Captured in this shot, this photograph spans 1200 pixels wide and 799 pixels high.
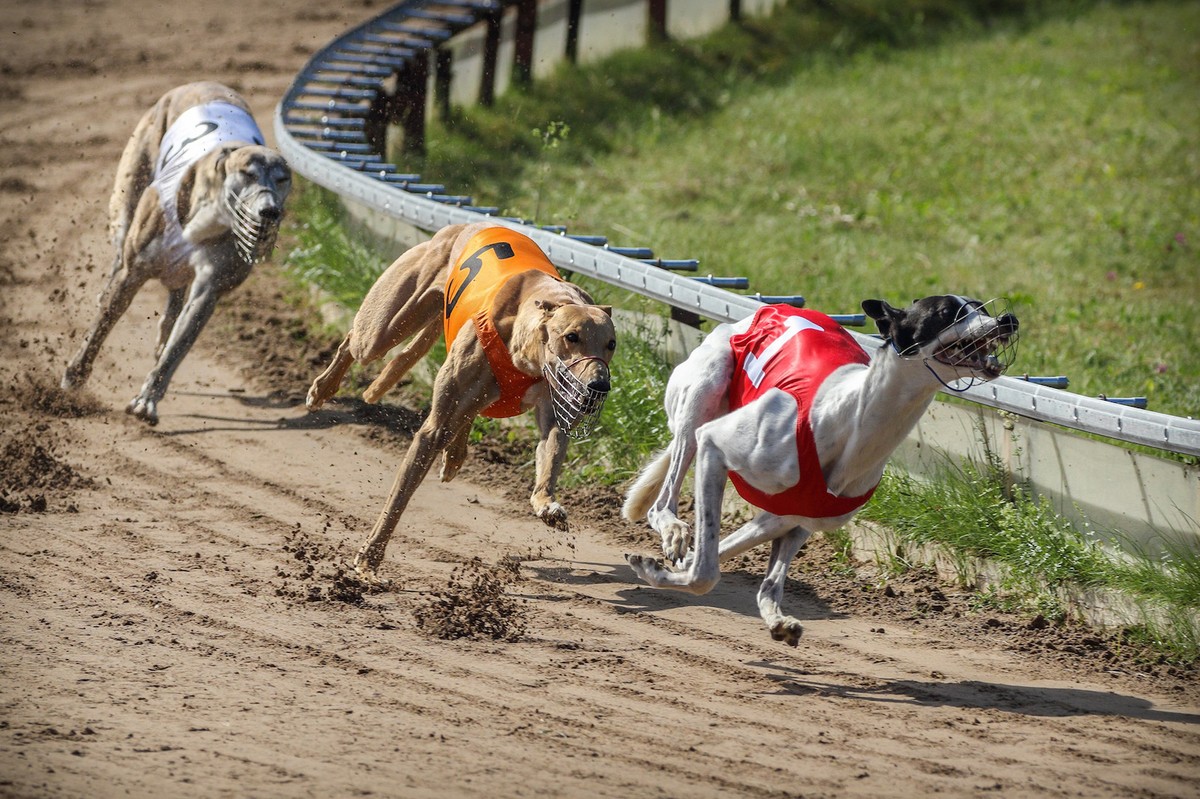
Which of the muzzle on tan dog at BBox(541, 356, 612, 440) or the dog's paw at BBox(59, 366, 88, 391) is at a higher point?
the muzzle on tan dog at BBox(541, 356, 612, 440)

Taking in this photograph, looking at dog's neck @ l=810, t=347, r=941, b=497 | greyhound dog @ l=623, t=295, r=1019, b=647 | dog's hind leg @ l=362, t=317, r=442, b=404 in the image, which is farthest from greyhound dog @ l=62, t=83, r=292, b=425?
dog's neck @ l=810, t=347, r=941, b=497

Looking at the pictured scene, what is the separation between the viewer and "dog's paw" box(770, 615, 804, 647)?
4.22 meters

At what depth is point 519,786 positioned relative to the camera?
3.41 m

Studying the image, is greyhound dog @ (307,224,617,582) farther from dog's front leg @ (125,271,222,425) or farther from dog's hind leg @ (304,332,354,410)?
dog's front leg @ (125,271,222,425)

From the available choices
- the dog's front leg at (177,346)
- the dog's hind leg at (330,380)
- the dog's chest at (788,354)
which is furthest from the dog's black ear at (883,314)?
the dog's front leg at (177,346)

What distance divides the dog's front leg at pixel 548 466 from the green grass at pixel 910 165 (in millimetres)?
2882

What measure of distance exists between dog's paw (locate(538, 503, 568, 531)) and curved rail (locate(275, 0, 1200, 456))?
1.36 meters

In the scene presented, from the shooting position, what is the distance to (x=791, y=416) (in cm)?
421

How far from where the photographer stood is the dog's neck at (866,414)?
3.94 m

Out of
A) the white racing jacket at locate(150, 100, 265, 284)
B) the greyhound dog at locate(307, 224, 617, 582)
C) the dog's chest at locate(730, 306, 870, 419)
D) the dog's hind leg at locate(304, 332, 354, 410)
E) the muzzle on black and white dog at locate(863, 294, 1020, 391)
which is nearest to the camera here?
the muzzle on black and white dog at locate(863, 294, 1020, 391)

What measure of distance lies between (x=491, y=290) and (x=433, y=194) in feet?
9.93

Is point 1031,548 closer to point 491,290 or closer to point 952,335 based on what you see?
point 952,335

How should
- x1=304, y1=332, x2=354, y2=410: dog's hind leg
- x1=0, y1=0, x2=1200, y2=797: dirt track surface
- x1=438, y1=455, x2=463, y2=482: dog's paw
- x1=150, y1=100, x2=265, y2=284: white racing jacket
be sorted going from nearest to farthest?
x1=0, y1=0, x2=1200, y2=797: dirt track surface
x1=438, y1=455, x2=463, y2=482: dog's paw
x1=304, y1=332, x2=354, y2=410: dog's hind leg
x1=150, y1=100, x2=265, y2=284: white racing jacket

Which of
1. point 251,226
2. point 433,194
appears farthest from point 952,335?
point 433,194
